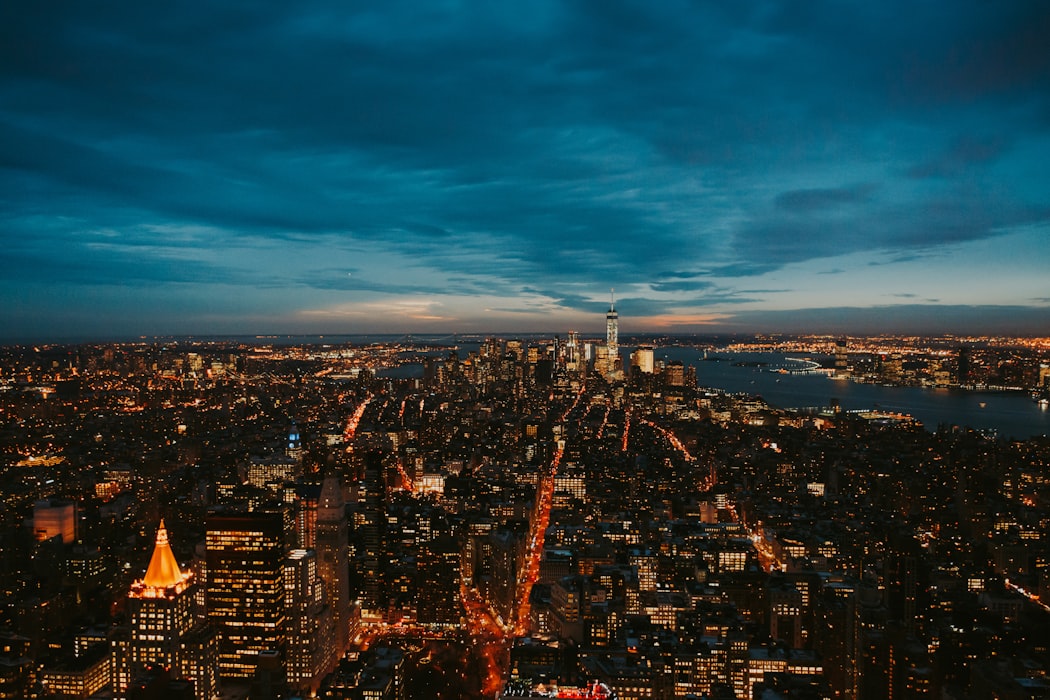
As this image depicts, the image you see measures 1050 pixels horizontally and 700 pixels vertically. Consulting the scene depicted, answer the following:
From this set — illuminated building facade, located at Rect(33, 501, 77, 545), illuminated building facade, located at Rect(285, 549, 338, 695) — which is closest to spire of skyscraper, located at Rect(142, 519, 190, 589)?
illuminated building facade, located at Rect(285, 549, 338, 695)

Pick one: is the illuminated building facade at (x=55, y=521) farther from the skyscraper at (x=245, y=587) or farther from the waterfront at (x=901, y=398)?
the waterfront at (x=901, y=398)

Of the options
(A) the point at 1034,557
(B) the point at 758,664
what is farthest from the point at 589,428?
(B) the point at 758,664

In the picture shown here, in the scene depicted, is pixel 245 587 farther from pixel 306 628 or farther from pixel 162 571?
pixel 162 571

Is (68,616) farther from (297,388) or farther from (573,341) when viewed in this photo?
(573,341)

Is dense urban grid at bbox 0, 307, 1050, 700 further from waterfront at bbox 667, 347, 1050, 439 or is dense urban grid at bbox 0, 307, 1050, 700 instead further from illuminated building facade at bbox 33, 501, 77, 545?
waterfront at bbox 667, 347, 1050, 439

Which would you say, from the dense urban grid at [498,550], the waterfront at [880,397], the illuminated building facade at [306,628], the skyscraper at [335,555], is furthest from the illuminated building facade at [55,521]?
the waterfront at [880,397]

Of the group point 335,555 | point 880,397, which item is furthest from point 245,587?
point 880,397
